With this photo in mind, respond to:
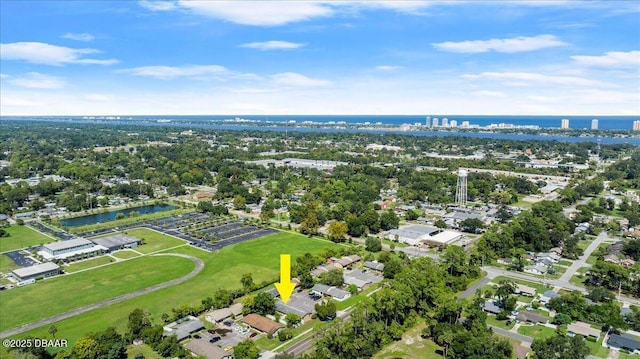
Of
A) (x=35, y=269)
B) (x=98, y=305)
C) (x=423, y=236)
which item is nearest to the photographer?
(x=98, y=305)

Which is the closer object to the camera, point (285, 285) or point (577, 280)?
point (285, 285)

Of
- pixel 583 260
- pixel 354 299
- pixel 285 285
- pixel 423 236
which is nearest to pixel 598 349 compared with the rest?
pixel 354 299

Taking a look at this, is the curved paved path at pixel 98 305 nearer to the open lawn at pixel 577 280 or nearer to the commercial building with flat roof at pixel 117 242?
the commercial building with flat roof at pixel 117 242

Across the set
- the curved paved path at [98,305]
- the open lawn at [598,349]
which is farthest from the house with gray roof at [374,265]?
the open lawn at [598,349]

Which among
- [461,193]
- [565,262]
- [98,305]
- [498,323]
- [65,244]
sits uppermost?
[461,193]

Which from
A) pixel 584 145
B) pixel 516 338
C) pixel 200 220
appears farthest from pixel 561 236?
pixel 584 145

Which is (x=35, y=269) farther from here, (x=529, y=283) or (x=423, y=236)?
(x=529, y=283)

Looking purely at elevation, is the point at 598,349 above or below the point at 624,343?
below
